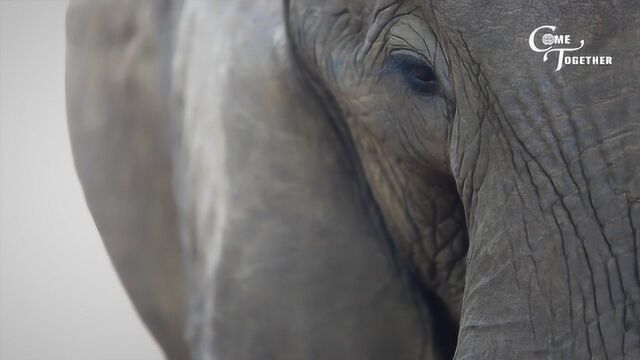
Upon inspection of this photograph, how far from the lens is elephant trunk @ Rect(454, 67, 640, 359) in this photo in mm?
1270

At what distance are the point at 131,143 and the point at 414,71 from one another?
20.2 inches

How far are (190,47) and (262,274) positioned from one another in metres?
0.22

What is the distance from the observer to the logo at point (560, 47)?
1264mm

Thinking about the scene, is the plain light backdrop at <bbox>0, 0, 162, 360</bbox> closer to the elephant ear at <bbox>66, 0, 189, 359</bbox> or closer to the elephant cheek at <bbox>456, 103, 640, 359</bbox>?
the elephant ear at <bbox>66, 0, 189, 359</bbox>

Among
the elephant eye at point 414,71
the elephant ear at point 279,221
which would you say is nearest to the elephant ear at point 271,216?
the elephant ear at point 279,221

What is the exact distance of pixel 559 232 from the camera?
1.30m

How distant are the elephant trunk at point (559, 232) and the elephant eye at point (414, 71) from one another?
10 centimetres

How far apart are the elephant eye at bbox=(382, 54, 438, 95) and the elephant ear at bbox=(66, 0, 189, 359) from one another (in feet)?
1.21

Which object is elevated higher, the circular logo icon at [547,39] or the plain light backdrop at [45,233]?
the circular logo icon at [547,39]

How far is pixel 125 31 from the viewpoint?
72.4 inches

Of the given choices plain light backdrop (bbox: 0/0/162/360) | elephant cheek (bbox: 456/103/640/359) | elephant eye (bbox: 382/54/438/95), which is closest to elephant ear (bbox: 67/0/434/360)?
elephant eye (bbox: 382/54/438/95)

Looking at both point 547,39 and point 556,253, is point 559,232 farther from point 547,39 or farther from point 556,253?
point 547,39

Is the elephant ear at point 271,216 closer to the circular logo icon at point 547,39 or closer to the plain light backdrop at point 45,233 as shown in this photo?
the circular logo icon at point 547,39

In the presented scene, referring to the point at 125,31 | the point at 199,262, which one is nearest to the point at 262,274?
the point at 199,262
